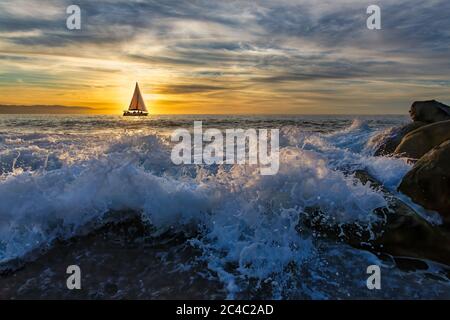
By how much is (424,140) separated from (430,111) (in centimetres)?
517

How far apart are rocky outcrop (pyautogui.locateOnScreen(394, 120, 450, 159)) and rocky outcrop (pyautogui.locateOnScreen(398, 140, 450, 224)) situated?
2.64m

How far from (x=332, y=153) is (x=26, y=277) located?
25.7ft

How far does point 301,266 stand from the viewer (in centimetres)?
434

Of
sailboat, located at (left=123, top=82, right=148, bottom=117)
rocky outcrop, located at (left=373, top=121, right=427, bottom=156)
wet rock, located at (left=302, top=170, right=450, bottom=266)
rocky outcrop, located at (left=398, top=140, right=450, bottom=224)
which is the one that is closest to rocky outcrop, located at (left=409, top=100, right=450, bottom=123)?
rocky outcrop, located at (left=373, top=121, right=427, bottom=156)

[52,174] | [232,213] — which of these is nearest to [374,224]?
[232,213]

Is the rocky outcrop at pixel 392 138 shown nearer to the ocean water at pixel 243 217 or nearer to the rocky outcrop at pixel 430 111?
the rocky outcrop at pixel 430 111

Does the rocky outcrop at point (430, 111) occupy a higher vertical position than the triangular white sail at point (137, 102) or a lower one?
lower

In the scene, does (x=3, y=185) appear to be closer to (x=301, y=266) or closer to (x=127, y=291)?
(x=127, y=291)

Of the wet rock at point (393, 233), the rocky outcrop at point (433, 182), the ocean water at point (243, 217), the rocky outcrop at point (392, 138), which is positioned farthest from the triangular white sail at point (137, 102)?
the wet rock at point (393, 233)

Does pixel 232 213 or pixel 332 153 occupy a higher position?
pixel 332 153

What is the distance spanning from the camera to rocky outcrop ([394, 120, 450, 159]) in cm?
847

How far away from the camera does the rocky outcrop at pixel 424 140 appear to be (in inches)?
333

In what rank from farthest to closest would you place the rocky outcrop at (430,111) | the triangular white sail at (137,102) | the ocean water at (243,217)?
1. the triangular white sail at (137,102)
2. the rocky outcrop at (430,111)
3. the ocean water at (243,217)

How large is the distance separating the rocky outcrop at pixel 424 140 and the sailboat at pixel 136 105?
50260mm
